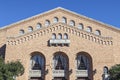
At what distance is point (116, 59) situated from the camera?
38.6 meters

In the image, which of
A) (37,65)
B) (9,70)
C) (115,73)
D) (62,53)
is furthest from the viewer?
(37,65)

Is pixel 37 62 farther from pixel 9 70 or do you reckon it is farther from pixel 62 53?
pixel 9 70

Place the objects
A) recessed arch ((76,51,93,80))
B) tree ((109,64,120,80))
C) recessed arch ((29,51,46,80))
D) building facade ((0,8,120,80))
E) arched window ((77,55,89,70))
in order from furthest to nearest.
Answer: arched window ((77,55,89,70))
recessed arch ((76,51,93,80))
recessed arch ((29,51,46,80))
building facade ((0,8,120,80))
tree ((109,64,120,80))

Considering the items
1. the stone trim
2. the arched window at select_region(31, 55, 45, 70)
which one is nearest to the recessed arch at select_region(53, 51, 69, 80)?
the arched window at select_region(31, 55, 45, 70)

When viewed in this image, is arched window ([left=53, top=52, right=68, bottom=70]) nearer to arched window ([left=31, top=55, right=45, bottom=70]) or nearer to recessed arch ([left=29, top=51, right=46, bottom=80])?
recessed arch ([left=29, top=51, right=46, bottom=80])

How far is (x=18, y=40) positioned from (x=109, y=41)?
11261 mm

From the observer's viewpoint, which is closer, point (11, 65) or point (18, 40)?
point (11, 65)

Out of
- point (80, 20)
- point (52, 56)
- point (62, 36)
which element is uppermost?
point (80, 20)

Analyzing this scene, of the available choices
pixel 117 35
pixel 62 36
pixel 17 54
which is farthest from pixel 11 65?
pixel 117 35

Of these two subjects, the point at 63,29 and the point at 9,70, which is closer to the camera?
the point at 9,70

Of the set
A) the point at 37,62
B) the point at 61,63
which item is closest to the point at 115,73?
the point at 61,63

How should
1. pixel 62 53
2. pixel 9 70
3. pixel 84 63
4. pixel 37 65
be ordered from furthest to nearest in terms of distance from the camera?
pixel 84 63
pixel 37 65
pixel 62 53
pixel 9 70

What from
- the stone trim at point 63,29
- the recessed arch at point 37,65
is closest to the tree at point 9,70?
the recessed arch at point 37,65

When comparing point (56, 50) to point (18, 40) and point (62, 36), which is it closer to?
point (62, 36)
